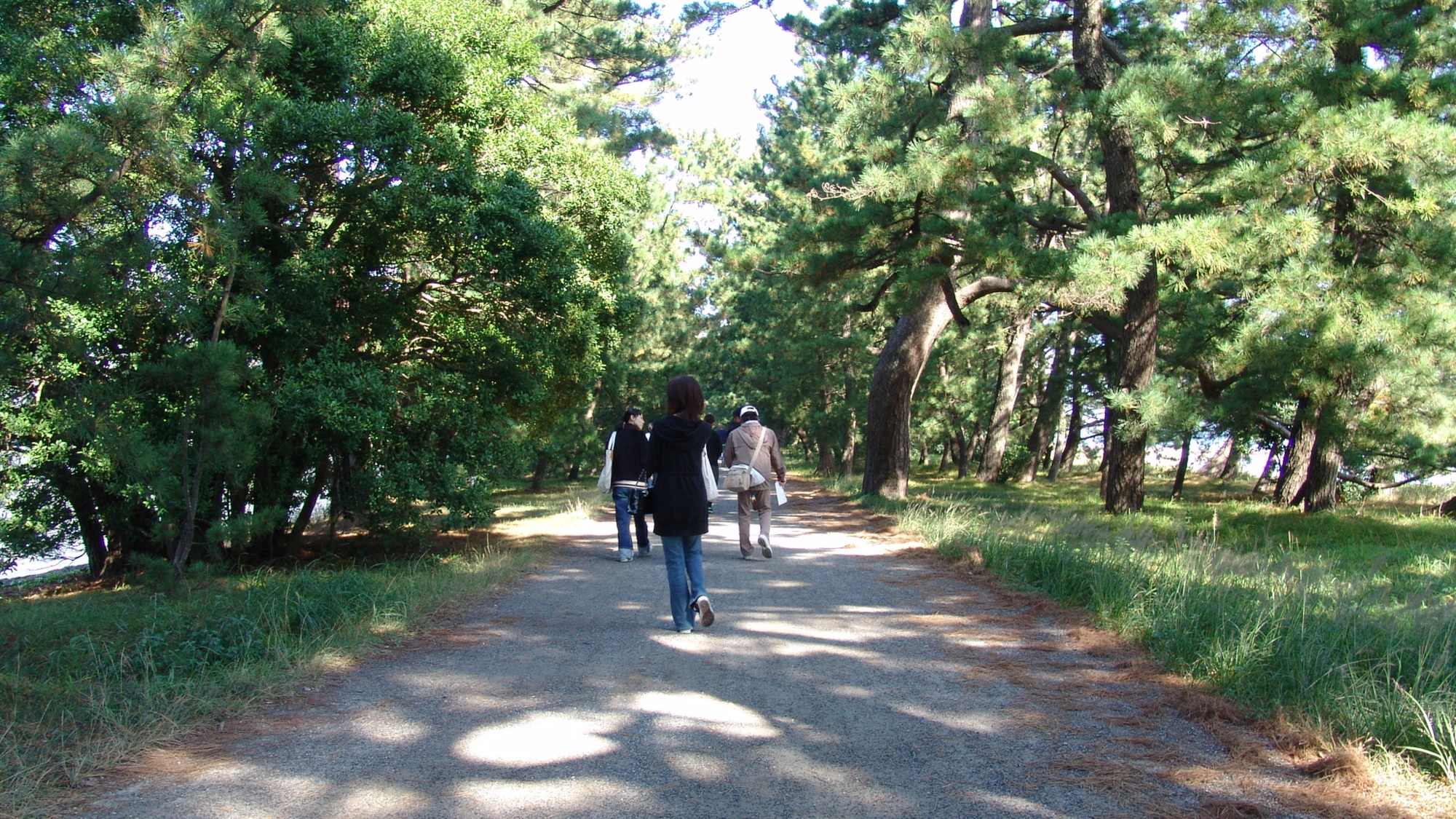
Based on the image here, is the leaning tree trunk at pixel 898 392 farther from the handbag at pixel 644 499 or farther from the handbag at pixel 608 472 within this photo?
the handbag at pixel 644 499

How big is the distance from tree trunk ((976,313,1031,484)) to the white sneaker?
72.3 ft

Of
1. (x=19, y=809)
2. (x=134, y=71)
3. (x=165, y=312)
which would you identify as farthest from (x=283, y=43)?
(x=19, y=809)

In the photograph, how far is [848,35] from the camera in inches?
715

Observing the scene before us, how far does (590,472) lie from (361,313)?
105 feet

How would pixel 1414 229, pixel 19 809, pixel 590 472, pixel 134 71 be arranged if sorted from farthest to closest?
pixel 590 472
pixel 1414 229
pixel 134 71
pixel 19 809

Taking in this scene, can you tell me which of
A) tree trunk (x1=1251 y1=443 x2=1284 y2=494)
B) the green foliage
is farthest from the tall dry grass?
tree trunk (x1=1251 y1=443 x2=1284 y2=494)

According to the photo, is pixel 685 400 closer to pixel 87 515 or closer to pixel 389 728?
pixel 389 728

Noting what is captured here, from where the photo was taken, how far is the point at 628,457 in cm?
1126

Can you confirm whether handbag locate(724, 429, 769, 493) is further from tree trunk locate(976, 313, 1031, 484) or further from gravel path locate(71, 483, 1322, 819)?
tree trunk locate(976, 313, 1031, 484)

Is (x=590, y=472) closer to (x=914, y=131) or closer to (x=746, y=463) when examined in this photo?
(x=914, y=131)

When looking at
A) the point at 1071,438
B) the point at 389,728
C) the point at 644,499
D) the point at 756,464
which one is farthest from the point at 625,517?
the point at 1071,438

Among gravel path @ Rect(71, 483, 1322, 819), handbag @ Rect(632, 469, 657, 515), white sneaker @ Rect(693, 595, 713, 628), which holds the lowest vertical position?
gravel path @ Rect(71, 483, 1322, 819)

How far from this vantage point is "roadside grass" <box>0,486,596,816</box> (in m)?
4.32

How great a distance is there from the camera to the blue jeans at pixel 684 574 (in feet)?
22.7
